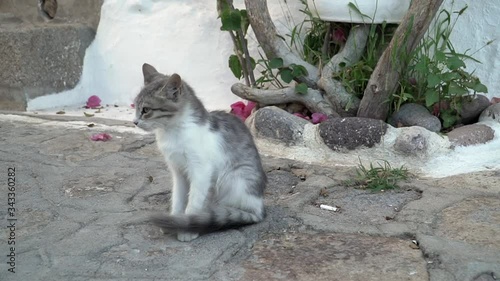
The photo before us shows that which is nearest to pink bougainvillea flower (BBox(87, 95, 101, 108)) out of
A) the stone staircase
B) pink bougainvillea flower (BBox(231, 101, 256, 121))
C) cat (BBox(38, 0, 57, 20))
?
the stone staircase

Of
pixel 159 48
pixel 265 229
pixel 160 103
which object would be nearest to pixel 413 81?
pixel 265 229

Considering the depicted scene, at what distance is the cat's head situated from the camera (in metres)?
3.06

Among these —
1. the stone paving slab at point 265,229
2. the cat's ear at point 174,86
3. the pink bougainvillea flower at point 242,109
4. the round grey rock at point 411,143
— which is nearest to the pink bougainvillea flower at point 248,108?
the pink bougainvillea flower at point 242,109

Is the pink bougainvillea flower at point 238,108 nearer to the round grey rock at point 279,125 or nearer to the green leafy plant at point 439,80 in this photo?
the round grey rock at point 279,125

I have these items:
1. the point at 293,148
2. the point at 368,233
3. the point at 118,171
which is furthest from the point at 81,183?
the point at 368,233

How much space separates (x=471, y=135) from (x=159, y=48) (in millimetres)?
2964

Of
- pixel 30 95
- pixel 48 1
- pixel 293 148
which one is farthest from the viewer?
pixel 48 1

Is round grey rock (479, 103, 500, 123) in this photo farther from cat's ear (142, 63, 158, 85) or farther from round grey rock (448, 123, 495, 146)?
cat's ear (142, 63, 158, 85)

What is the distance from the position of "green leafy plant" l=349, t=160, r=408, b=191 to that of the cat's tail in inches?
35.3

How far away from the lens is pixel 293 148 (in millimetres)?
4469

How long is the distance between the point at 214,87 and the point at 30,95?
1685mm

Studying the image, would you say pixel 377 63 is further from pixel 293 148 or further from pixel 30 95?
pixel 30 95

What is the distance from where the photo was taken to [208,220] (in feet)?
9.68

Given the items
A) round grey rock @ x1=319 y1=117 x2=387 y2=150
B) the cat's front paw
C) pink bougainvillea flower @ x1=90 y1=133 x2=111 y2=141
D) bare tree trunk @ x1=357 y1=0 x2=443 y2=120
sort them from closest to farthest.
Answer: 1. the cat's front paw
2. bare tree trunk @ x1=357 y1=0 x2=443 y2=120
3. round grey rock @ x1=319 y1=117 x2=387 y2=150
4. pink bougainvillea flower @ x1=90 y1=133 x2=111 y2=141
